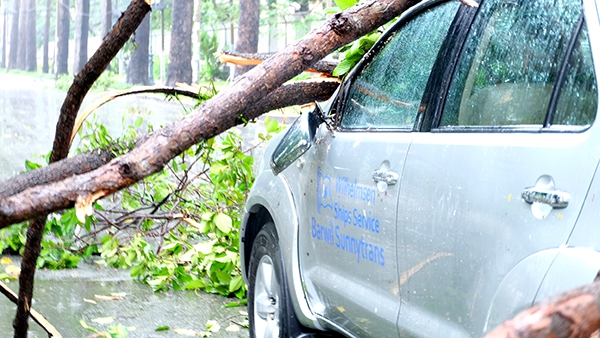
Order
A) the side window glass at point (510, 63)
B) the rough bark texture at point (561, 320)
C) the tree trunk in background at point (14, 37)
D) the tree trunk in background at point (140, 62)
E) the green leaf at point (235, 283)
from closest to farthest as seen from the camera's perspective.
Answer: the rough bark texture at point (561, 320) → the side window glass at point (510, 63) → the green leaf at point (235, 283) → the tree trunk in background at point (140, 62) → the tree trunk in background at point (14, 37)

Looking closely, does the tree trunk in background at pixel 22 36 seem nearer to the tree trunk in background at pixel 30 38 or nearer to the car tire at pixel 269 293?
the tree trunk in background at pixel 30 38

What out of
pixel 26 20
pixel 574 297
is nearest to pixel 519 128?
pixel 574 297

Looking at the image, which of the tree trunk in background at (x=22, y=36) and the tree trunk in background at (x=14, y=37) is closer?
the tree trunk in background at (x=22, y=36)

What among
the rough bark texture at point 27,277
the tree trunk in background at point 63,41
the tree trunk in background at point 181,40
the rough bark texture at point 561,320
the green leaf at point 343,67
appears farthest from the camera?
Result: the tree trunk in background at point 63,41

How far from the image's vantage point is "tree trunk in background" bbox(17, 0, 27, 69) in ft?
176

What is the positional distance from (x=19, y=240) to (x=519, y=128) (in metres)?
4.83

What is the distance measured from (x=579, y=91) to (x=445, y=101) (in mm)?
658

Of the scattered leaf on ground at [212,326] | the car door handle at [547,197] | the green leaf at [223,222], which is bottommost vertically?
the scattered leaf on ground at [212,326]

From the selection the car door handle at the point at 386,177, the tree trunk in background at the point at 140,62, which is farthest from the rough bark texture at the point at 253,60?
the tree trunk in background at the point at 140,62

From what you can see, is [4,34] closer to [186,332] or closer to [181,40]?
[181,40]

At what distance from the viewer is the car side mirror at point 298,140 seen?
3494mm

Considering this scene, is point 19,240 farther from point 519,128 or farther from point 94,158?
point 519,128

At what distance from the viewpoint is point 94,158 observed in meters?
3.52

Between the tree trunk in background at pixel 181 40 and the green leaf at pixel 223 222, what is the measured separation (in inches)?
986
